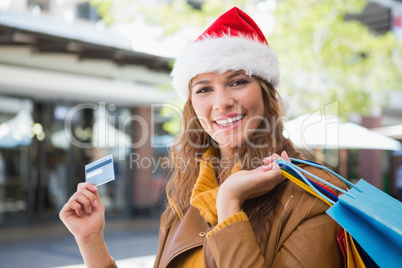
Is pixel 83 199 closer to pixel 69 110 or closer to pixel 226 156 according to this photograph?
pixel 226 156

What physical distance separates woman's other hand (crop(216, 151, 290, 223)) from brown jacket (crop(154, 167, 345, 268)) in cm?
7

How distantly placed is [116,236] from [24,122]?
14.1 feet

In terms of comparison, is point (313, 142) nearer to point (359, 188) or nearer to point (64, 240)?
point (359, 188)

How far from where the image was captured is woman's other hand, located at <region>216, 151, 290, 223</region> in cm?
127

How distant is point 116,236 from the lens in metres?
9.50

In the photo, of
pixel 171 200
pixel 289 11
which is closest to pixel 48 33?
pixel 289 11

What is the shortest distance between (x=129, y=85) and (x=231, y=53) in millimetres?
10365

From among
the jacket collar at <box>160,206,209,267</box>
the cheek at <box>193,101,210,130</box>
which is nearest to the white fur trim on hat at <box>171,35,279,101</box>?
the cheek at <box>193,101,210,130</box>

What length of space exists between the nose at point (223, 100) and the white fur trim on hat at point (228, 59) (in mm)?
92

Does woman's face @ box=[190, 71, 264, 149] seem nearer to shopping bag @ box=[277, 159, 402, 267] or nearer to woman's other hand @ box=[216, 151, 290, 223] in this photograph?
woman's other hand @ box=[216, 151, 290, 223]

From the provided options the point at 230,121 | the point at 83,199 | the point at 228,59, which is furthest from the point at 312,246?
the point at 83,199

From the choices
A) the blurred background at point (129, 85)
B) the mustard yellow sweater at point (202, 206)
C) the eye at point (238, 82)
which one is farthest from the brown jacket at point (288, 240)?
the blurred background at point (129, 85)

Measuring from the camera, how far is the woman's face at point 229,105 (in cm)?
157

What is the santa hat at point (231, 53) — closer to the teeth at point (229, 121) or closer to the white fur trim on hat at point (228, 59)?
the white fur trim on hat at point (228, 59)
